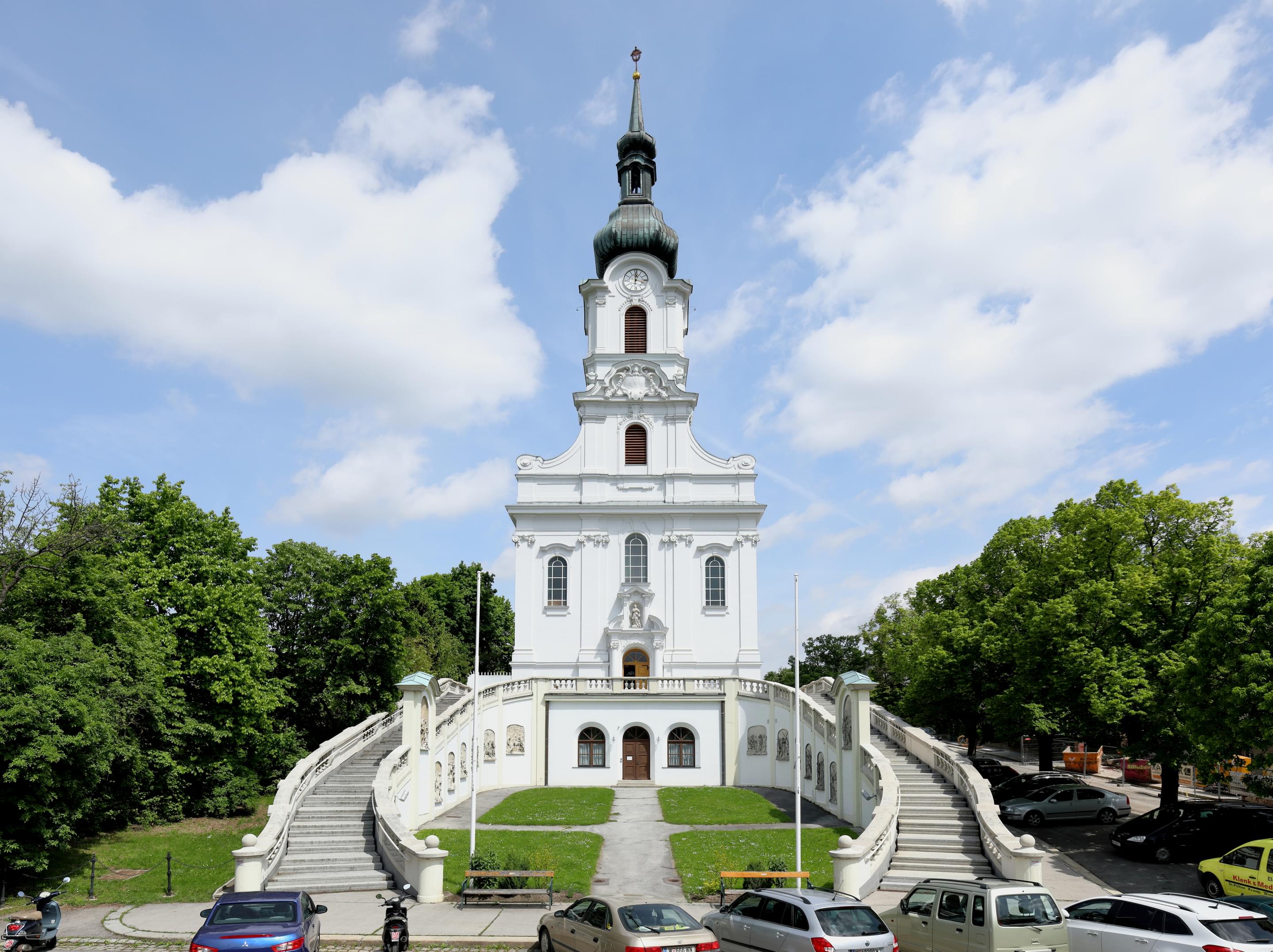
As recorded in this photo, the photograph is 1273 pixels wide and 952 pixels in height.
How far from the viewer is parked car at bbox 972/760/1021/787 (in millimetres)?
38438

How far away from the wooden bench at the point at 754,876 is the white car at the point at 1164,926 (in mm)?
6035

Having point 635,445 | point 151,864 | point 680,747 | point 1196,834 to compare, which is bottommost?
point 151,864

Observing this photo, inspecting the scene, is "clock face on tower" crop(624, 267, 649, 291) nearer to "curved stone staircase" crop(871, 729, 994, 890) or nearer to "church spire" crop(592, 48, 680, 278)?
"church spire" crop(592, 48, 680, 278)

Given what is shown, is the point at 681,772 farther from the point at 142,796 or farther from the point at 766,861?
the point at 142,796

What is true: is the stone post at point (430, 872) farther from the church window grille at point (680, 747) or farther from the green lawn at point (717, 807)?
the church window grille at point (680, 747)

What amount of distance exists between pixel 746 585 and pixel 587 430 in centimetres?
1151

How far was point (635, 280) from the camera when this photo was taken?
51.6m

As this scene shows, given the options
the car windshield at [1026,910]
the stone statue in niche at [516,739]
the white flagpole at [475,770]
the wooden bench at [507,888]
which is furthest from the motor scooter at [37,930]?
the stone statue in niche at [516,739]

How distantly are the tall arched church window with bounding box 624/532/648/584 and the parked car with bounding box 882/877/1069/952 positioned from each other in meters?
31.4

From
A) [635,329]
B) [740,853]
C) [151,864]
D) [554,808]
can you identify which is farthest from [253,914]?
[635,329]

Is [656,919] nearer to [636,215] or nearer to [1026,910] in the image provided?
[1026,910]

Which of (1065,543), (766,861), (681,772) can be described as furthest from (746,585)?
(766,861)

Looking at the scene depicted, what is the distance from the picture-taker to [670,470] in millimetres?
48000

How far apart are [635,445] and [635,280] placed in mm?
9706
